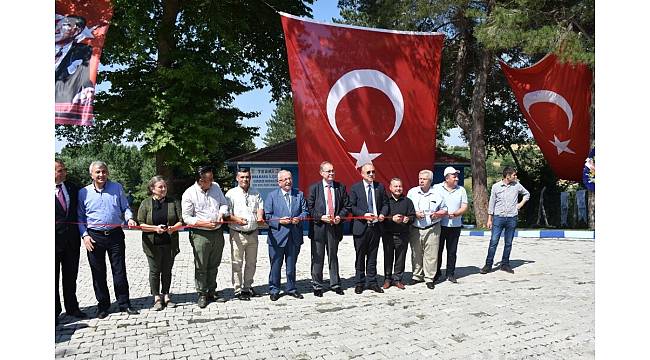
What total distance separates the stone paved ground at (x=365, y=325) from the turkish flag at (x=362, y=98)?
8.20 ft

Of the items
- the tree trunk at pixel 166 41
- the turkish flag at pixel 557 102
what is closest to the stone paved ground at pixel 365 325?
the turkish flag at pixel 557 102

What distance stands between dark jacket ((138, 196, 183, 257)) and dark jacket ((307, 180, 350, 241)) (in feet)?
5.77

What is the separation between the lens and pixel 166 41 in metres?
17.1

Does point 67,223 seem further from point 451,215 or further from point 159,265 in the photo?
point 451,215

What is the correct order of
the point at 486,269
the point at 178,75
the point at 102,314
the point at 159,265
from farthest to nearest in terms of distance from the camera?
the point at 178,75
the point at 486,269
the point at 159,265
the point at 102,314

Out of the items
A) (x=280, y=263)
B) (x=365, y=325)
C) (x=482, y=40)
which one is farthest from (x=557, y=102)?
(x=365, y=325)

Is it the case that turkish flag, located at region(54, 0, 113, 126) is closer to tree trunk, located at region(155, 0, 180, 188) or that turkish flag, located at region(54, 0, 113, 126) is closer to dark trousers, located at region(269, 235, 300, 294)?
dark trousers, located at region(269, 235, 300, 294)

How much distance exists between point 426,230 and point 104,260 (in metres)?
4.37

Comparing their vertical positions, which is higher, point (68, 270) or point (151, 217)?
point (151, 217)

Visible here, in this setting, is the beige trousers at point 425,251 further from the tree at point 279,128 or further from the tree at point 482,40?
the tree at point 279,128

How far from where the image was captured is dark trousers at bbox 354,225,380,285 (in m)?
6.70

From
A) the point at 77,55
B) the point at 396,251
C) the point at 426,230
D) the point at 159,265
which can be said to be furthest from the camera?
the point at 77,55

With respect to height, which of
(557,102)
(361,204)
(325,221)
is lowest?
(325,221)

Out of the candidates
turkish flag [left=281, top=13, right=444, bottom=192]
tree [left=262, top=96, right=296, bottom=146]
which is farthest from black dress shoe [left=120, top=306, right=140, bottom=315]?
tree [left=262, top=96, right=296, bottom=146]
